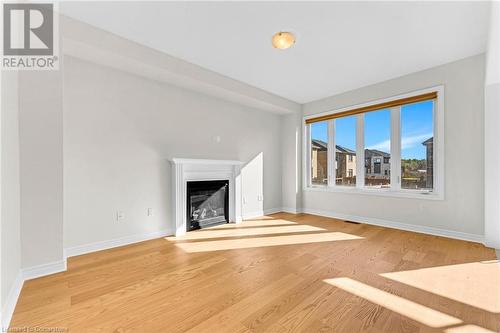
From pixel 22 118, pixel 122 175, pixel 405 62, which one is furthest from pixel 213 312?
pixel 405 62

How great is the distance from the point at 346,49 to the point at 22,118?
11.9 ft

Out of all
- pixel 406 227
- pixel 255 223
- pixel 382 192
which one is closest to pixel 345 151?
pixel 382 192

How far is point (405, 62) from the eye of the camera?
3201 millimetres

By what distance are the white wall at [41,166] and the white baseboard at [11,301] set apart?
0.61 ft

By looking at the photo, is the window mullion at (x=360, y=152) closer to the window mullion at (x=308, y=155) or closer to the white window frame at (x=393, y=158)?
Result: the white window frame at (x=393, y=158)

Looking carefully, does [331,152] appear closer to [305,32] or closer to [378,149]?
[378,149]

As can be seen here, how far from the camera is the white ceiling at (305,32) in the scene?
213cm

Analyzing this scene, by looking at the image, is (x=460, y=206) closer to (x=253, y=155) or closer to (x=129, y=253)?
(x=253, y=155)

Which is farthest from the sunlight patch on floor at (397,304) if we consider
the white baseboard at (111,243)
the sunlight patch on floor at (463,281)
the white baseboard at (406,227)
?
the white baseboard at (111,243)

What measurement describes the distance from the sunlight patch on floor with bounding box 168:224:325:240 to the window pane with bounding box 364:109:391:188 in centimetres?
148

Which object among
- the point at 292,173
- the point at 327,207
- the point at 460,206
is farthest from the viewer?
the point at 292,173

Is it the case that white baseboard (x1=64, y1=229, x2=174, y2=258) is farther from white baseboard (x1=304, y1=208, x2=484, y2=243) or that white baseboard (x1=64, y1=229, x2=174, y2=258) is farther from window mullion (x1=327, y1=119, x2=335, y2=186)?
window mullion (x1=327, y1=119, x2=335, y2=186)

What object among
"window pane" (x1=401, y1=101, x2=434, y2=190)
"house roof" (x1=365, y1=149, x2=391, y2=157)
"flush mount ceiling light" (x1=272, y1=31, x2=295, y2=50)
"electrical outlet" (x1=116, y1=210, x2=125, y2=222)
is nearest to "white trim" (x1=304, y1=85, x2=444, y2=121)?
"window pane" (x1=401, y1=101, x2=434, y2=190)

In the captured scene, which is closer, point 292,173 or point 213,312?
point 213,312
